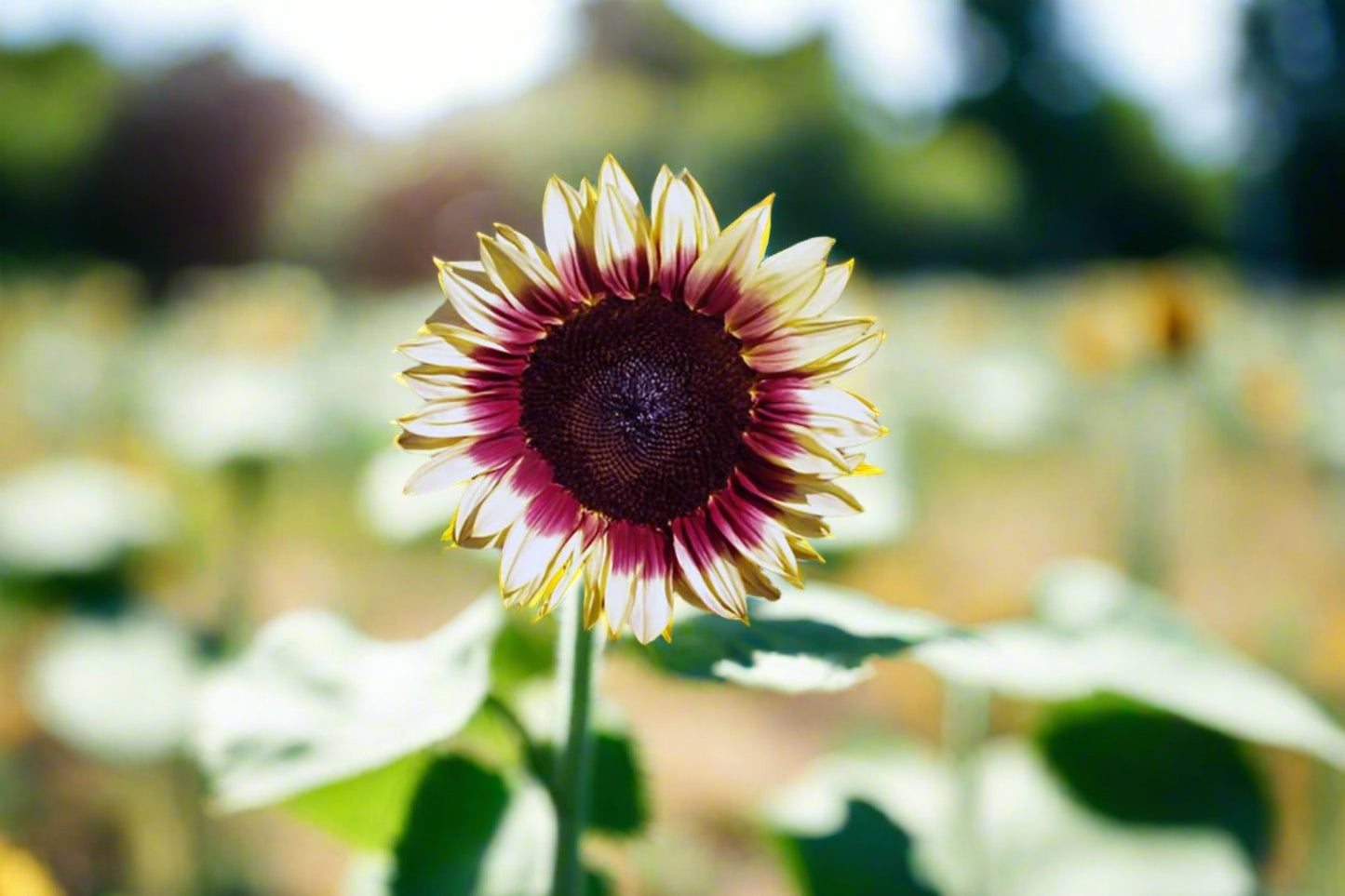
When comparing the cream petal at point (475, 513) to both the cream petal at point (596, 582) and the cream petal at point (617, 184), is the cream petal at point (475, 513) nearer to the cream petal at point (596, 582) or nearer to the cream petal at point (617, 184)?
the cream petal at point (596, 582)

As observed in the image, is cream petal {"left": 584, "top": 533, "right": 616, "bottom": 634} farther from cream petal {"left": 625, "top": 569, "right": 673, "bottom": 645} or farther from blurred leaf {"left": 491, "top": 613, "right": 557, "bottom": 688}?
blurred leaf {"left": 491, "top": 613, "right": 557, "bottom": 688}

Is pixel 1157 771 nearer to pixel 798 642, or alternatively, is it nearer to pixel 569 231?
pixel 798 642

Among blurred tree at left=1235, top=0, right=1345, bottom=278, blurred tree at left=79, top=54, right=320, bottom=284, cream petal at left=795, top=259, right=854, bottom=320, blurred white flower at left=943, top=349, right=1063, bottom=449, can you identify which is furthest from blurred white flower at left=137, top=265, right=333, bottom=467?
blurred tree at left=1235, top=0, right=1345, bottom=278

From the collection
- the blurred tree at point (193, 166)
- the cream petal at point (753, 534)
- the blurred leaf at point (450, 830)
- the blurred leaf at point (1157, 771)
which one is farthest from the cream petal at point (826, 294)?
the blurred tree at point (193, 166)

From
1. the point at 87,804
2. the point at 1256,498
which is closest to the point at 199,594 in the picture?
Answer: the point at 87,804

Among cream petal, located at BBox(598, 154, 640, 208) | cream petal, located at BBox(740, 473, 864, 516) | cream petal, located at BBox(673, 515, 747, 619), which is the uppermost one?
cream petal, located at BBox(598, 154, 640, 208)

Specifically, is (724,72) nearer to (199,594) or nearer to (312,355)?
(312,355)

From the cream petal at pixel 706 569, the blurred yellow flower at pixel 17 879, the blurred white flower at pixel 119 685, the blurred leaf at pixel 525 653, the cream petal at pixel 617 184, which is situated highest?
the cream petal at pixel 617 184
